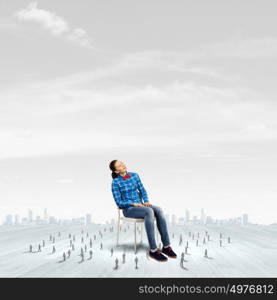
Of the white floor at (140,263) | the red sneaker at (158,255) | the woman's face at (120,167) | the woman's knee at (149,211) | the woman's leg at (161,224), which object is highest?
the woman's face at (120,167)

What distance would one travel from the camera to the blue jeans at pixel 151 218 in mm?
6984

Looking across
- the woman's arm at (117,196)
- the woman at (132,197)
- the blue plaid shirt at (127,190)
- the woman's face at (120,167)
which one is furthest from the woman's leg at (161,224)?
the woman's face at (120,167)

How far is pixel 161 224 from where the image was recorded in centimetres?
721

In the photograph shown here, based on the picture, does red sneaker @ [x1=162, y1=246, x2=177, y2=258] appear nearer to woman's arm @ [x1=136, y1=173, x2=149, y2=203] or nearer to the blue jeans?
the blue jeans

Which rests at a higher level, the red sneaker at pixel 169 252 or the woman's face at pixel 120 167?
the woman's face at pixel 120 167

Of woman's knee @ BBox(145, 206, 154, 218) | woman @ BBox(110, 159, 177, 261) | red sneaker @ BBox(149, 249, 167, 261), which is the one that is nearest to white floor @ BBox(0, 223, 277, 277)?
red sneaker @ BBox(149, 249, 167, 261)

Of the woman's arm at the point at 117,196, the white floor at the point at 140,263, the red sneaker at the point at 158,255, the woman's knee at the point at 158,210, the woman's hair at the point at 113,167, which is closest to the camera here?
the white floor at the point at 140,263

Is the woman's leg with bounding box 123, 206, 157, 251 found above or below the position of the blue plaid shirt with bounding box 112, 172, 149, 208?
below

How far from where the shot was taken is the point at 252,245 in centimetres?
985

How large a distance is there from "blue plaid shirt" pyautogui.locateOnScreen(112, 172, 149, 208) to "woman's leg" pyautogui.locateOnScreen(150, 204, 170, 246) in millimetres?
327

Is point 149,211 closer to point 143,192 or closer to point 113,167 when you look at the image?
point 143,192

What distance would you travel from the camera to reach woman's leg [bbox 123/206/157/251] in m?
6.98

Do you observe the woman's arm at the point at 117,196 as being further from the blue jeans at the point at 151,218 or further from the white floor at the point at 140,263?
the white floor at the point at 140,263
